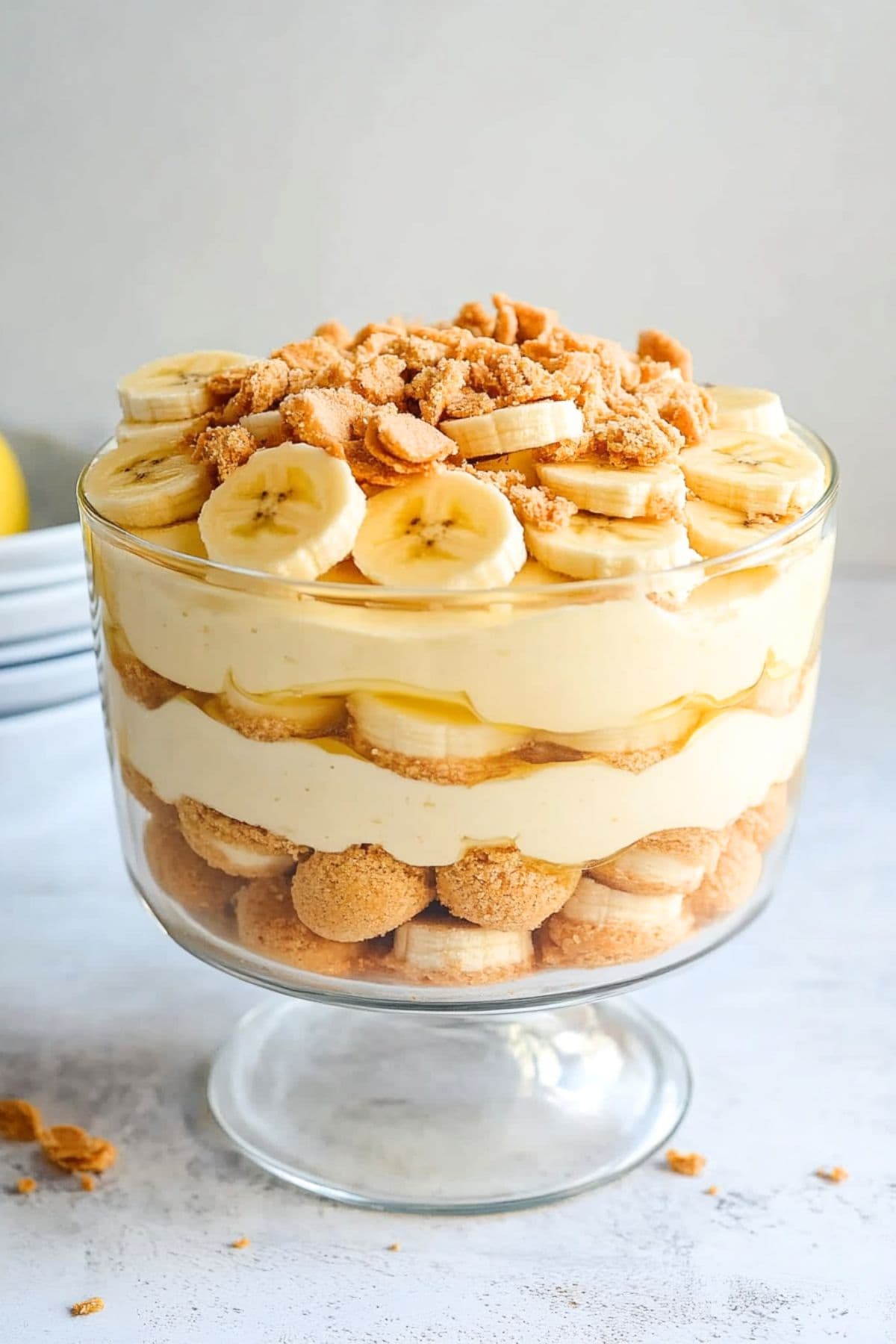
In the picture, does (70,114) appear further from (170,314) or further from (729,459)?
(729,459)

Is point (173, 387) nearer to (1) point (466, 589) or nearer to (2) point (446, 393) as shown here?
(2) point (446, 393)

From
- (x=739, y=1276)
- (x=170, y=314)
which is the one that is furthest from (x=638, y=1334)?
(x=170, y=314)

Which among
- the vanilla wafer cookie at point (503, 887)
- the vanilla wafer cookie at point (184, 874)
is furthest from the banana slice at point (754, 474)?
the vanilla wafer cookie at point (184, 874)

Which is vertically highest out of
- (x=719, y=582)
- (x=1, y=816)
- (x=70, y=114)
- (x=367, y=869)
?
(x=70, y=114)

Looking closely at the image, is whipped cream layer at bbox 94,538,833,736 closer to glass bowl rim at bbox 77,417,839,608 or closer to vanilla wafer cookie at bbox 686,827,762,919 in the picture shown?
glass bowl rim at bbox 77,417,839,608

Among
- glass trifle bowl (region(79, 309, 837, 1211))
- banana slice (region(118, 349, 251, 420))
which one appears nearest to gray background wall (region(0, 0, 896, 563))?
banana slice (region(118, 349, 251, 420))
